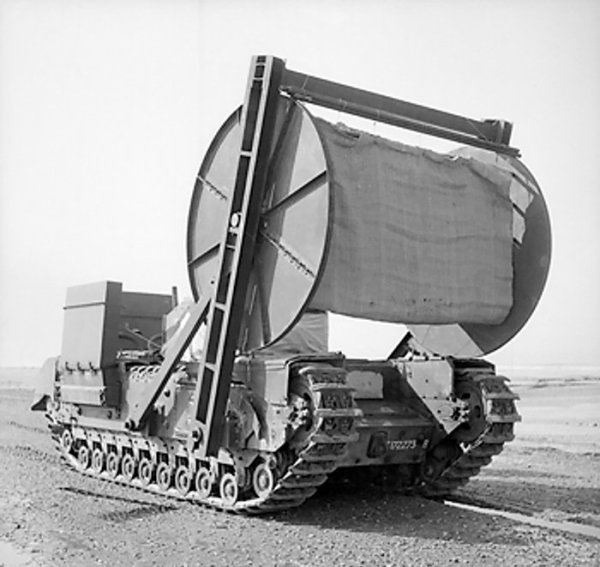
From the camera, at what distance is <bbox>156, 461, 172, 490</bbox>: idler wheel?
436 inches

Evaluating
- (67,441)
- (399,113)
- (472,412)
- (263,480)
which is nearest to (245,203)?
(399,113)

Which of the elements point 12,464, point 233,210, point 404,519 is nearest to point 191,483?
point 404,519

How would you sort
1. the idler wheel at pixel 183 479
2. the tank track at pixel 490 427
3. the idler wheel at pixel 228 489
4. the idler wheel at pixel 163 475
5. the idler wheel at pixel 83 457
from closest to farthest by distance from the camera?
1. the idler wheel at pixel 228 489
2. the tank track at pixel 490 427
3. the idler wheel at pixel 183 479
4. the idler wheel at pixel 163 475
5. the idler wheel at pixel 83 457

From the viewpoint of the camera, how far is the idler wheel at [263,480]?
9273mm

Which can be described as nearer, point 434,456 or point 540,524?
point 540,524

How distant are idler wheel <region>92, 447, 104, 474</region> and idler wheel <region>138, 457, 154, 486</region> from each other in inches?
49.1

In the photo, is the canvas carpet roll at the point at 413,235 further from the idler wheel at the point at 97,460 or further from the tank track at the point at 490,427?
the idler wheel at the point at 97,460

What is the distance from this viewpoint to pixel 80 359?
1311 centimetres

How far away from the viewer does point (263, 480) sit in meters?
9.45

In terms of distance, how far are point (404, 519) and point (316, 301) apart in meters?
2.62

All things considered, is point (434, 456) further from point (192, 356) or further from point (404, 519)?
point (192, 356)

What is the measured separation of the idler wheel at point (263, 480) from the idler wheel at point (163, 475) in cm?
182

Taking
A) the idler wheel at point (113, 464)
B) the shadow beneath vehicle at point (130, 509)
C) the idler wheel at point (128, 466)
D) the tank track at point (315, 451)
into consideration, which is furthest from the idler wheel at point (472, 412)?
the idler wheel at point (113, 464)

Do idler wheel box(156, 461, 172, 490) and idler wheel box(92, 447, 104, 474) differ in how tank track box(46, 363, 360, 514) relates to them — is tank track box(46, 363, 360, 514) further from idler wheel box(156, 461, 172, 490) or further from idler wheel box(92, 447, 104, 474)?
idler wheel box(92, 447, 104, 474)
